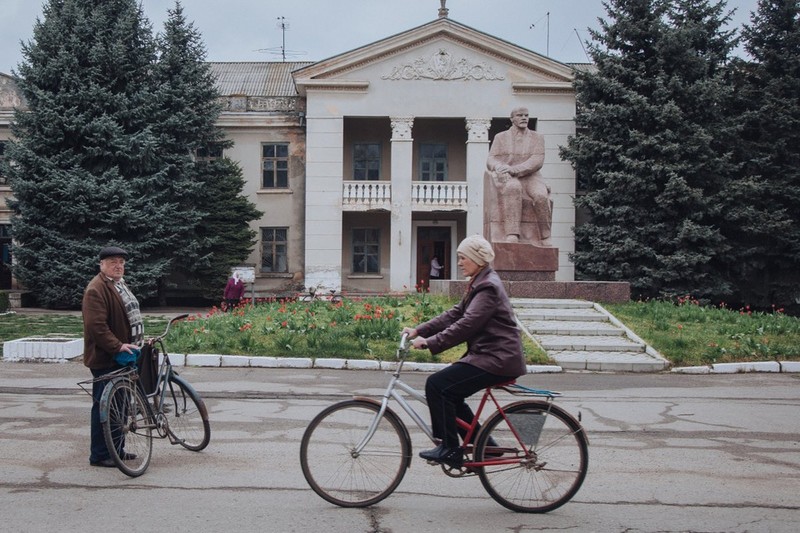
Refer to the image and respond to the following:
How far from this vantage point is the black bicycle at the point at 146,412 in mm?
6145

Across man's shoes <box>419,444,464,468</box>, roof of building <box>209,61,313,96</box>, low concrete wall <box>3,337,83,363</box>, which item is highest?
roof of building <box>209,61,313,96</box>

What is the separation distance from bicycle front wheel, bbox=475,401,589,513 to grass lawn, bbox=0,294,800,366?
7.91 meters

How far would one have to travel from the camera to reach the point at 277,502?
5.46 metres

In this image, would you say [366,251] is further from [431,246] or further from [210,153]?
[210,153]

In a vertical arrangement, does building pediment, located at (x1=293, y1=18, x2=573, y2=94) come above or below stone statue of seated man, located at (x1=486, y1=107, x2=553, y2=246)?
above

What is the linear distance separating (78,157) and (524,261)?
17.9m

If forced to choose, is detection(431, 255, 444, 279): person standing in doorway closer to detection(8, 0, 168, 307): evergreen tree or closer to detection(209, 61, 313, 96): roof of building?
detection(8, 0, 168, 307): evergreen tree

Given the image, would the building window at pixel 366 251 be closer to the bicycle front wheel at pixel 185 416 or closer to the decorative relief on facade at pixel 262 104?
the decorative relief on facade at pixel 262 104

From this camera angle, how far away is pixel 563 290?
1842cm

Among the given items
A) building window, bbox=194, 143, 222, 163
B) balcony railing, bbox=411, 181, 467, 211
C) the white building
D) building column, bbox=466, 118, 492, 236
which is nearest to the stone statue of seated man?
the white building

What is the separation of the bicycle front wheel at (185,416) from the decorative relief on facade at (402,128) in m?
27.2

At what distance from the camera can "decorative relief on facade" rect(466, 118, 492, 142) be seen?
109ft

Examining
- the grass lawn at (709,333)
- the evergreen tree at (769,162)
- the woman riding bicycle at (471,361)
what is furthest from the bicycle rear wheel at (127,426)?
the evergreen tree at (769,162)

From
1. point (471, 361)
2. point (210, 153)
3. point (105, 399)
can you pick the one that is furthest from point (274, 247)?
point (471, 361)
